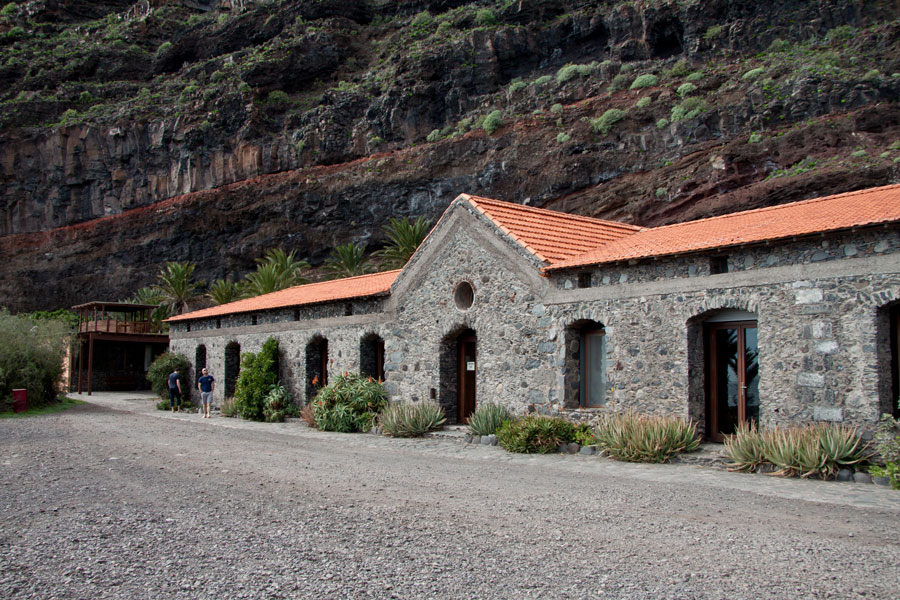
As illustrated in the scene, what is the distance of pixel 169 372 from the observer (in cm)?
2667

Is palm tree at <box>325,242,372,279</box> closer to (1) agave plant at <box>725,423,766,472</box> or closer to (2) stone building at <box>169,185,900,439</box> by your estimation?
(2) stone building at <box>169,185,900,439</box>

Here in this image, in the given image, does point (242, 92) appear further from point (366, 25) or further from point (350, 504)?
point (350, 504)

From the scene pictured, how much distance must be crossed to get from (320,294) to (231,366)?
5113 millimetres

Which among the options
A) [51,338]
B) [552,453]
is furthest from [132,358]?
[552,453]

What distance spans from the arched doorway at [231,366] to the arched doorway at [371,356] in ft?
23.3

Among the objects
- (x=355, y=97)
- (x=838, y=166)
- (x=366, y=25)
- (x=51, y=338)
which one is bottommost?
(x=51, y=338)

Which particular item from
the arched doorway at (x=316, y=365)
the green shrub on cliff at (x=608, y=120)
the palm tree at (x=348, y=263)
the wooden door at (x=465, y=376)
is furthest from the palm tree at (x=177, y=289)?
the wooden door at (x=465, y=376)

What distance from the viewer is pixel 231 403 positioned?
22297 millimetres

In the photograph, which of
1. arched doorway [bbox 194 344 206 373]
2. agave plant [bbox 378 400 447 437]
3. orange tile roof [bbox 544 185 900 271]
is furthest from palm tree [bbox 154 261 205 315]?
orange tile roof [bbox 544 185 900 271]

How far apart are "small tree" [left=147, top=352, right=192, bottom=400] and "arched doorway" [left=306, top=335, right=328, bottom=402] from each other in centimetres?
818

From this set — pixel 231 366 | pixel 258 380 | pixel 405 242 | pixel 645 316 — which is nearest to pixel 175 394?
pixel 231 366

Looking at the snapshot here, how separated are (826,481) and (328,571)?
7.27 meters

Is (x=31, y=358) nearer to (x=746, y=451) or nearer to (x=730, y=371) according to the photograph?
(x=730, y=371)

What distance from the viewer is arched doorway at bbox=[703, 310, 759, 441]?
38.6 feet
